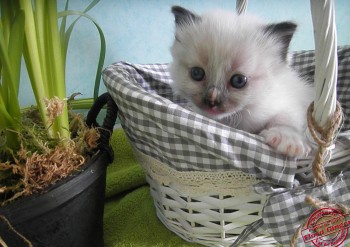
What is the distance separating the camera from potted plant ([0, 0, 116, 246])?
56 centimetres

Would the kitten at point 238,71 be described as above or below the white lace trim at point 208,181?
above

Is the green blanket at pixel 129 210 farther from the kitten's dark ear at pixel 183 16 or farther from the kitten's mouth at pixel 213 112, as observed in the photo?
the kitten's dark ear at pixel 183 16

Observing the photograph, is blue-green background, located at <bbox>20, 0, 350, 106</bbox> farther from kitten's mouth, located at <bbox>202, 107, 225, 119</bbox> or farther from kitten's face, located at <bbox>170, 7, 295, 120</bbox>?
kitten's mouth, located at <bbox>202, 107, 225, 119</bbox>

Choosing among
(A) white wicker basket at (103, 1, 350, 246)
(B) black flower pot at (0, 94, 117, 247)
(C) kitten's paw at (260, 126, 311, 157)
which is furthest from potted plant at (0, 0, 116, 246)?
(C) kitten's paw at (260, 126, 311, 157)

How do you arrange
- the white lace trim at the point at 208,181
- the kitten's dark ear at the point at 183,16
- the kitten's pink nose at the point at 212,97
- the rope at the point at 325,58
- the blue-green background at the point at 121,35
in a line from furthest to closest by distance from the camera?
the blue-green background at the point at 121,35, the kitten's dark ear at the point at 183,16, the kitten's pink nose at the point at 212,97, the white lace trim at the point at 208,181, the rope at the point at 325,58

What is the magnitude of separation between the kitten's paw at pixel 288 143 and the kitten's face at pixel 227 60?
0.49ft

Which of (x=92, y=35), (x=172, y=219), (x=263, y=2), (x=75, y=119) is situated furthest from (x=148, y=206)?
(x=263, y=2)

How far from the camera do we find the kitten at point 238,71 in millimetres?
752

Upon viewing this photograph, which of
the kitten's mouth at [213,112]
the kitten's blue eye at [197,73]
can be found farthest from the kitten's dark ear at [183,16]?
the kitten's mouth at [213,112]

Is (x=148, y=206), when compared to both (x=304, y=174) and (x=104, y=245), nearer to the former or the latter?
(x=104, y=245)

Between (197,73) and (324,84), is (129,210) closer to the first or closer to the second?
(197,73)

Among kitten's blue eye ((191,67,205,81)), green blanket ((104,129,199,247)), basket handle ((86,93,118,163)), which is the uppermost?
kitten's blue eye ((191,67,205,81))

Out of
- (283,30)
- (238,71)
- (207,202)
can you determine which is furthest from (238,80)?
(207,202)

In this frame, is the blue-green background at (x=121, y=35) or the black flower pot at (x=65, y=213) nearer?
the black flower pot at (x=65, y=213)
